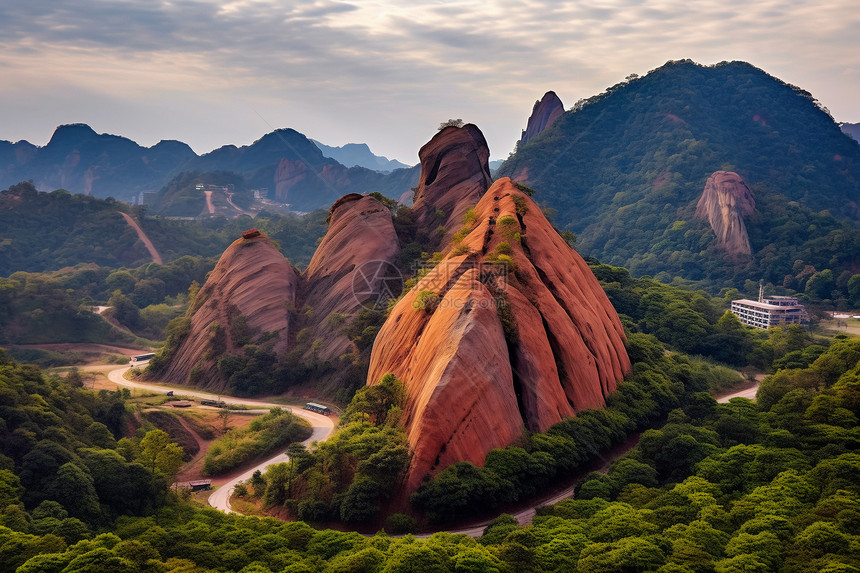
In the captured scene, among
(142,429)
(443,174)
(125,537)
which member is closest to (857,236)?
(443,174)

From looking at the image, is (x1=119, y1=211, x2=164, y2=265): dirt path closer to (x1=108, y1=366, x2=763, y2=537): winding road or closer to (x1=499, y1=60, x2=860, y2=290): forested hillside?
(x1=108, y1=366, x2=763, y2=537): winding road

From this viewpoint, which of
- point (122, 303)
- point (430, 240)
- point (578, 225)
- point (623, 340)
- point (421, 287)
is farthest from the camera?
point (578, 225)

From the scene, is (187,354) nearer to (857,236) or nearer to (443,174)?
(443,174)

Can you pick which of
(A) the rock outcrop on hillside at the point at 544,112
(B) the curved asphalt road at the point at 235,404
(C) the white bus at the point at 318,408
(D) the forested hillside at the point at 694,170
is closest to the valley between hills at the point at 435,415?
(B) the curved asphalt road at the point at 235,404

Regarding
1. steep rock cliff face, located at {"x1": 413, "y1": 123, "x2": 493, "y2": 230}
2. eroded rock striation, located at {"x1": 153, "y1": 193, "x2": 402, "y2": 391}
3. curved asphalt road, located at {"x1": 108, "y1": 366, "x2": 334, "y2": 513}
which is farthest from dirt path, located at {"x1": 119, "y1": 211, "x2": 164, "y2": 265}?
steep rock cliff face, located at {"x1": 413, "y1": 123, "x2": 493, "y2": 230}

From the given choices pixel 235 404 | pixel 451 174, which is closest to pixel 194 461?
pixel 235 404

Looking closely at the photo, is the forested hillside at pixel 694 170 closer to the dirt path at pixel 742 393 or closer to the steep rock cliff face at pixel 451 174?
the steep rock cliff face at pixel 451 174
